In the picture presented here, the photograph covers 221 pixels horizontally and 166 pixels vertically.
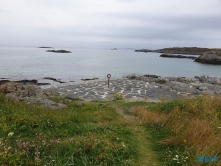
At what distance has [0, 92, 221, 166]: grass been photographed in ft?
12.9

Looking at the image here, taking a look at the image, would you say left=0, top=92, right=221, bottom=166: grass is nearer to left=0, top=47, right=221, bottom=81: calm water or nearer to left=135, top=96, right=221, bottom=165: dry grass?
left=135, top=96, right=221, bottom=165: dry grass

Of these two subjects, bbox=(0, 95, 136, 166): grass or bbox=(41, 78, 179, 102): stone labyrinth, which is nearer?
bbox=(0, 95, 136, 166): grass

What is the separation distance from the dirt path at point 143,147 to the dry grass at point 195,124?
15.9 inches

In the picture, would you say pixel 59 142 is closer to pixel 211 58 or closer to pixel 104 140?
pixel 104 140

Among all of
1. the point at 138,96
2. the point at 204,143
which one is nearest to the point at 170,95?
the point at 138,96

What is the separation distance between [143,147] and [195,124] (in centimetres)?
184

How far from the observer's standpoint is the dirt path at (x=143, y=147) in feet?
13.5

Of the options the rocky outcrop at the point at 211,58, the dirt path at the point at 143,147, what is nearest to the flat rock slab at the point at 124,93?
the dirt path at the point at 143,147

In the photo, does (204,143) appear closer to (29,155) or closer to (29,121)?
(29,155)

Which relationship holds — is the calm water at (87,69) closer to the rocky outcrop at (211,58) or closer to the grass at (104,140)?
the rocky outcrop at (211,58)

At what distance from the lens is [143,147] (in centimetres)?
487

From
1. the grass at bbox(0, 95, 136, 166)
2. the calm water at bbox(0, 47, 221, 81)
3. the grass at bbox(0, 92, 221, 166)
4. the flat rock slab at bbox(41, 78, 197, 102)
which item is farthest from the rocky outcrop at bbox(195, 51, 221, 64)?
the grass at bbox(0, 95, 136, 166)

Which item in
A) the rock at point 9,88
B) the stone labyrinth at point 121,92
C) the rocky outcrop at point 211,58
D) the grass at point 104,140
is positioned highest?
the rocky outcrop at point 211,58

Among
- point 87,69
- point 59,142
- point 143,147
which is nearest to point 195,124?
point 143,147
